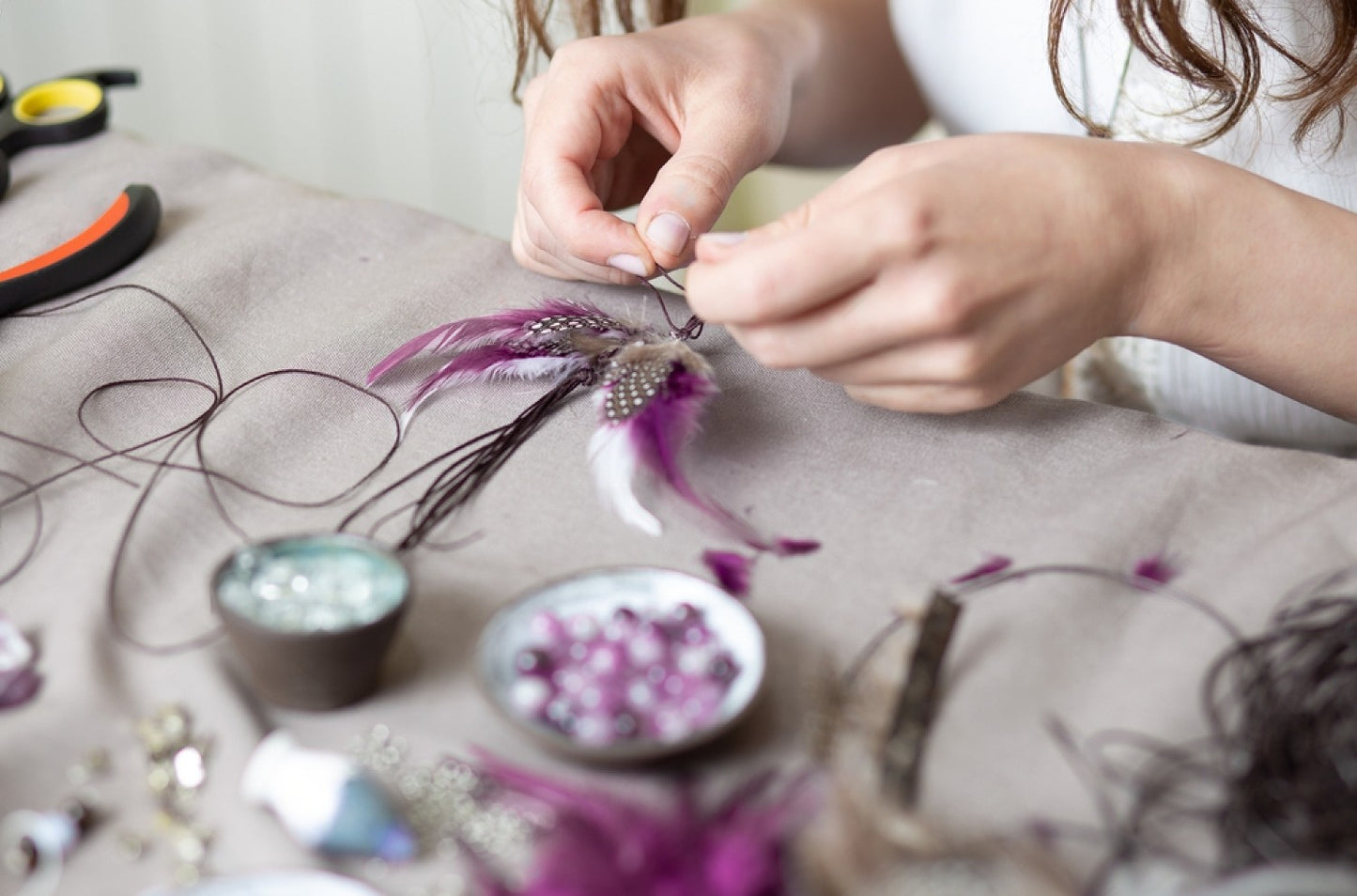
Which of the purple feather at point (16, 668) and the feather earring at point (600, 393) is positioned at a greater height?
the feather earring at point (600, 393)

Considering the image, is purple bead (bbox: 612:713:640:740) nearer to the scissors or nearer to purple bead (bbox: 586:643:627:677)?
purple bead (bbox: 586:643:627:677)

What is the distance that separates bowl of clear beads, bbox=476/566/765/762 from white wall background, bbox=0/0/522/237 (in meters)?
1.53

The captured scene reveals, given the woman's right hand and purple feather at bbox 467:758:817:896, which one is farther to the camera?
the woman's right hand

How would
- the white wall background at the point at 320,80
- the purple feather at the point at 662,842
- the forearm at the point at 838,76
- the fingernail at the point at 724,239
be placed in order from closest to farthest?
the purple feather at the point at 662,842
the fingernail at the point at 724,239
the forearm at the point at 838,76
the white wall background at the point at 320,80

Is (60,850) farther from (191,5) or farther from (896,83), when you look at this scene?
(191,5)

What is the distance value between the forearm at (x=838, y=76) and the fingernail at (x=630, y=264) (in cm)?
36

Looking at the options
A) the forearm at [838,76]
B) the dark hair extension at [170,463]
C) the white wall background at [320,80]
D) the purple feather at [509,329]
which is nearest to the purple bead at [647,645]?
the dark hair extension at [170,463]

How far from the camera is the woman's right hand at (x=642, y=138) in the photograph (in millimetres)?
787

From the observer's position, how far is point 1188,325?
72 centimetres

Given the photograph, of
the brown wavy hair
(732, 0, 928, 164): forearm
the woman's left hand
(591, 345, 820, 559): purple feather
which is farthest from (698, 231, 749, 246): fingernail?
(732, 0, 928, 164): forearm

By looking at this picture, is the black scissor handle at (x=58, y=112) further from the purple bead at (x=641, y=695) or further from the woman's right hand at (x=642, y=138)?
the purple bead at (x=641, y=695)

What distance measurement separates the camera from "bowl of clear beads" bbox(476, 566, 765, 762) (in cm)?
47

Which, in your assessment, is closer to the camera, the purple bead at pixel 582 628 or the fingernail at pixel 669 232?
the purple bead at pixel 582 628

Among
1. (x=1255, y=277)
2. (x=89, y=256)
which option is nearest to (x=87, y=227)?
(x=89, y=256)
